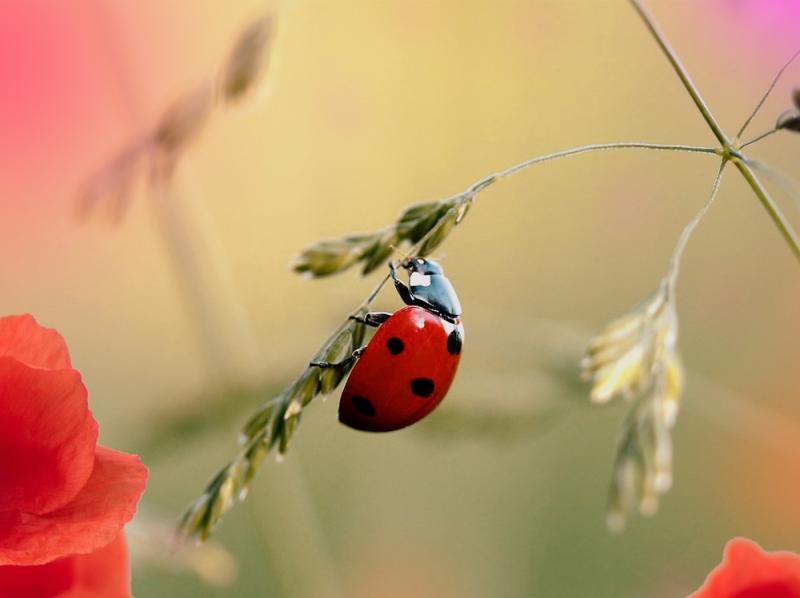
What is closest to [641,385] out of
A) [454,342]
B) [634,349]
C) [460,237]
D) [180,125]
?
[634,349]

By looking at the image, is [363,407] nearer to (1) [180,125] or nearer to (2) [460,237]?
(1) [180,125]

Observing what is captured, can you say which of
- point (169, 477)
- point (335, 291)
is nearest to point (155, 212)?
point (335, 291)

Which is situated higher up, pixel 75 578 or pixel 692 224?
pixel 692 224

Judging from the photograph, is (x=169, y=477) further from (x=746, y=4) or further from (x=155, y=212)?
(x=746, y=4)

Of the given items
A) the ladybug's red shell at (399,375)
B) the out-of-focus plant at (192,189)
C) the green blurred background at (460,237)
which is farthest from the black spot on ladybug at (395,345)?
the green blurred background at (460,237)

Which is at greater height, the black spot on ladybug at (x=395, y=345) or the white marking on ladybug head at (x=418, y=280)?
the white marking on ladybug head at (x=418, y=280)

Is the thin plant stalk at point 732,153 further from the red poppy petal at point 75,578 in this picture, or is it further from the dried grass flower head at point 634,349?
the red poppy petal at point 75,578
